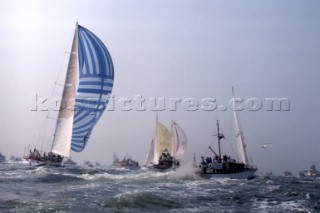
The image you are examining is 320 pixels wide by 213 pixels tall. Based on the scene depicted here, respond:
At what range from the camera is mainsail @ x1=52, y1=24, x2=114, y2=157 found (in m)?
28.6

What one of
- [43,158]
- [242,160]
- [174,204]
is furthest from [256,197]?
[43,158]

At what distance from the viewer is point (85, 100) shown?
28.6 meters

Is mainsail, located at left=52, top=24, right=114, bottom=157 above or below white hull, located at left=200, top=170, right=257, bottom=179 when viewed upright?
above

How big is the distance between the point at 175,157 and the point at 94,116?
96.8ft

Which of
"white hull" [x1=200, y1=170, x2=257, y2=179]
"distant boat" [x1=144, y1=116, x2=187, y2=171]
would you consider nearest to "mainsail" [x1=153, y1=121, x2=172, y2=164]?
"distant boat" [x1=144, y1=116, x2=187, y2=171]

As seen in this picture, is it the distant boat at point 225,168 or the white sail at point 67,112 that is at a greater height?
the white sail at point 67,112

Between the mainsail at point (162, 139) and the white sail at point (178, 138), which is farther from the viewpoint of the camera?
the mainsail at point (162, 139)

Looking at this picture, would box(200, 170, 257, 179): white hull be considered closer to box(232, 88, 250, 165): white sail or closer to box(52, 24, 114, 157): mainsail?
box(232, 88, 250, 165): white sail

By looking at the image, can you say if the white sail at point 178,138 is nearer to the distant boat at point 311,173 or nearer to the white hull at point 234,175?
the white hull at point 234,175

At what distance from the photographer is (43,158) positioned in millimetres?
48656

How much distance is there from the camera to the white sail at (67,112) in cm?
2933

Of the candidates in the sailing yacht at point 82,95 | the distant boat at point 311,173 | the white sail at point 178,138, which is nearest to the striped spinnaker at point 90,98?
the sailing yacht at point 82,95

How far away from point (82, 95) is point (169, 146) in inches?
1314

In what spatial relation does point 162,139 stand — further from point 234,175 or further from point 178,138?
point 234,175
